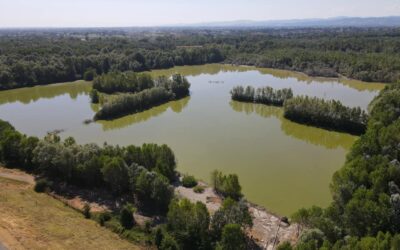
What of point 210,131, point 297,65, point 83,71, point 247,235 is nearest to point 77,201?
point 247,235

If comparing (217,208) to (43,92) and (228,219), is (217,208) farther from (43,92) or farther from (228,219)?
(43,92)

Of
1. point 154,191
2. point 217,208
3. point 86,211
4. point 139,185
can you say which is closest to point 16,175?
point 86,211

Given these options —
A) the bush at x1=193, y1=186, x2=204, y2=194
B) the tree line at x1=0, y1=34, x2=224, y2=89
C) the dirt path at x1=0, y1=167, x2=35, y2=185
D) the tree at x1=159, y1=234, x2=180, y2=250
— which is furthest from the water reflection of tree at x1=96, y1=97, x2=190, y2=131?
the tree at x1=159, y1=234, x2=180, y2=250

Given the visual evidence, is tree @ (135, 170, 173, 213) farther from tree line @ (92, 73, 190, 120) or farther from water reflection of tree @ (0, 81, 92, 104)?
water reflection of tree @ (0, 81, 92, 104)

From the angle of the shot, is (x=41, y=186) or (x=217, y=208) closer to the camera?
(x=217, y=208)

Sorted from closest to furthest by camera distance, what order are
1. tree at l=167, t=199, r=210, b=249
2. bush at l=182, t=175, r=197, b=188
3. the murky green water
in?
tree at l=167, t=199, r=210, b=249
bush at l=182, t=175, r=197, b=188
the murky green water
